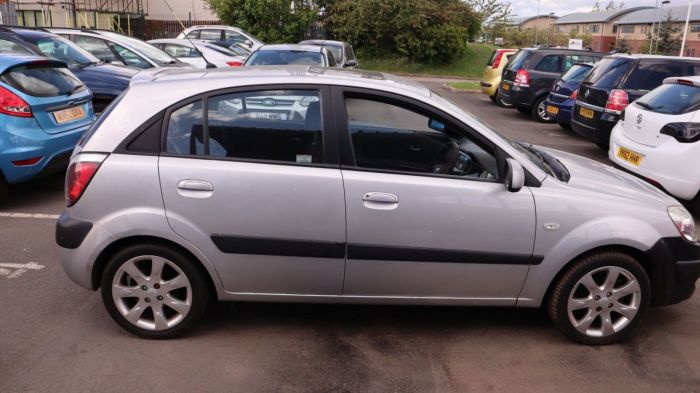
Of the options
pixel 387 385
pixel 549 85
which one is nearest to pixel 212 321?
pixel 387 385

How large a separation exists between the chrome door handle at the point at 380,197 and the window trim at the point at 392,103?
0.15 m

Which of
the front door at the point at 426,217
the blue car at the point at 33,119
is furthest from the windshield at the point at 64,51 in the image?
the front door at the point at 426,217

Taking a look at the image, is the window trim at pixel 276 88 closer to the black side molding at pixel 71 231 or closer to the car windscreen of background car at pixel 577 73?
the black side molding at pixel 71 231

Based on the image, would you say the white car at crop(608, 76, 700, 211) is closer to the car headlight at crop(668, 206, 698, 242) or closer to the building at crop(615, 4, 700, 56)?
the car headlight at crop(668, 206, 698, 242)

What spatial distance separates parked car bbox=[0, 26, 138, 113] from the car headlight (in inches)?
294

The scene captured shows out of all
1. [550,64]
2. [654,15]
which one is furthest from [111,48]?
[654,15]

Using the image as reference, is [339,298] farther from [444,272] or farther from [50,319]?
[50,319]

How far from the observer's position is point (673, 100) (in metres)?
Answer: 6.66

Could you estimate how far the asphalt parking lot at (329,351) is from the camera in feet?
10.8

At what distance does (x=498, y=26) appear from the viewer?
130 feet

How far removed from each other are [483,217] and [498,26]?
38.8 m

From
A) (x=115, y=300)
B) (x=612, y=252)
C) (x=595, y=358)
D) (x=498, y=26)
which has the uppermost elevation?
(x=498, y=26)

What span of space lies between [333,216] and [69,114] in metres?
4.49

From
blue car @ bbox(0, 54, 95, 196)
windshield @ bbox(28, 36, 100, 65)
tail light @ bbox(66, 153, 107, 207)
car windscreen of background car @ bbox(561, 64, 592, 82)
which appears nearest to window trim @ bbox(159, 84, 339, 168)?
tail light @ bbox(66, 153, 107, 207)
